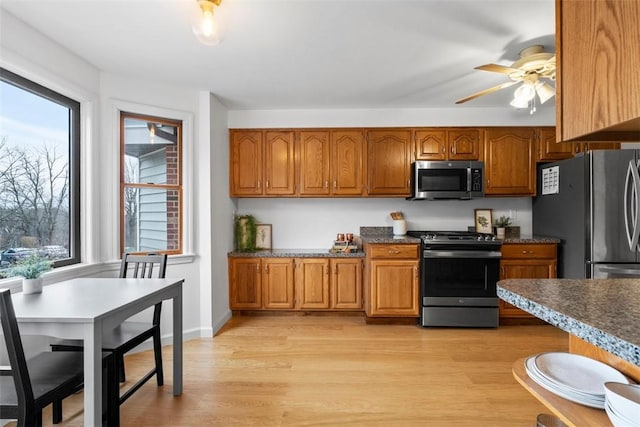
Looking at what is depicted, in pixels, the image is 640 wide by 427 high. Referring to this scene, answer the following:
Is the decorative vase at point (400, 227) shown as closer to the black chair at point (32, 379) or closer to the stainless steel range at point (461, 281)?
the stainless steel range at point (461, 281)

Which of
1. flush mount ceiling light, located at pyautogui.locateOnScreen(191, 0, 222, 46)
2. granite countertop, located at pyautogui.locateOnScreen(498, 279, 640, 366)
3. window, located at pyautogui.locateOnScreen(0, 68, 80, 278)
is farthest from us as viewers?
window, located at pyautogui.locateOnScreen(0, 68, 80, 278)

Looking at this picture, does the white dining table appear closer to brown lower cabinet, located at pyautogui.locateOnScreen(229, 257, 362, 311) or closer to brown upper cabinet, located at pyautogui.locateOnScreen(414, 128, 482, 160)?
brown lower cabinet, located at pyautogui.locateOnScreen(229, 257, 362, 311)

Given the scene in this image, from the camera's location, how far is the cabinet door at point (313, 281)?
12.3 feet

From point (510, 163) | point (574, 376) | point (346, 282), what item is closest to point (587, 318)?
point (574, 376)

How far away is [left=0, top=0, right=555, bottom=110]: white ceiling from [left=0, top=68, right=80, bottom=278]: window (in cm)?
48

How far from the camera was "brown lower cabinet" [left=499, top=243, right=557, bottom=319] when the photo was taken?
11.5 ft

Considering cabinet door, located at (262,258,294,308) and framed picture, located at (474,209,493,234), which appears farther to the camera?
framed picture, located at (474,209,493,234)

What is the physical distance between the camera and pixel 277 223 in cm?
421

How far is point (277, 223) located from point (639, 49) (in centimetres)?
380

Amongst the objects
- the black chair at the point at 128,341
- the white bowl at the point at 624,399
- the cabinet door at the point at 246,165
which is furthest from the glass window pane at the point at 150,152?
the white bowl at the point at 624,399

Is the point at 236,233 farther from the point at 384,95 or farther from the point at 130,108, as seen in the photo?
the point at 384,95

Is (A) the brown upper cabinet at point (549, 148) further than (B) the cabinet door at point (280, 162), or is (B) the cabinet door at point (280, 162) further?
(B) the cabinet door at point (280, 162)

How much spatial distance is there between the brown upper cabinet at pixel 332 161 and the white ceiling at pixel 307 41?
0.61 meters

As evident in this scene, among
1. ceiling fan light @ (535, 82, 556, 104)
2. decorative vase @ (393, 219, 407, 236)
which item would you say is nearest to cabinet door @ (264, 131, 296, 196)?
decorative vase @ (393, 219, 407, 236)
